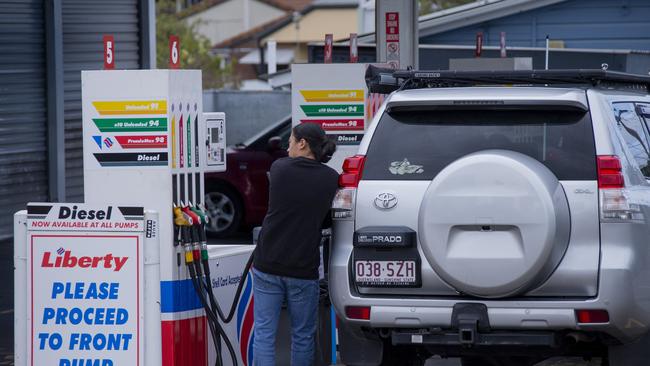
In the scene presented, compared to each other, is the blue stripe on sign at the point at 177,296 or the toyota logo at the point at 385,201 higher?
the toyota logo at the point at 385,201

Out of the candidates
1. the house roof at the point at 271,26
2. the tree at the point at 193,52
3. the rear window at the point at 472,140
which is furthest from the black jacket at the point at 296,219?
the house roof at the point at 271,26

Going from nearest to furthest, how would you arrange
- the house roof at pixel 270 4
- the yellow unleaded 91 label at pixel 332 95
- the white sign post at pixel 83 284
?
the white sign post at pixel 83 284 < the yellow unleaded 91 label at pixel 332 95 < the house roof at pixel 270 4

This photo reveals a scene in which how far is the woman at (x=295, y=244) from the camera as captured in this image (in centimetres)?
734

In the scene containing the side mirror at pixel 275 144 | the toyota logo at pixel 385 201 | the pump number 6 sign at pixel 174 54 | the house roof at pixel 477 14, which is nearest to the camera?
the toyota logo at pixel 385 201

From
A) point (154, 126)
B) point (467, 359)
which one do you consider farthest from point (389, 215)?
point (467, 359)

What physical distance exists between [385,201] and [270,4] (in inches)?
2622

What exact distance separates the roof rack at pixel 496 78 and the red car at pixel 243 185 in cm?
862

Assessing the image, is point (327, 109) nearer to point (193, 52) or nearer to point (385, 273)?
point (385, 273)

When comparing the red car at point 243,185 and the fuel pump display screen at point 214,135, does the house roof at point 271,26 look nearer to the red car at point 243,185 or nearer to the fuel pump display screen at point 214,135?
the red car at point 243,185

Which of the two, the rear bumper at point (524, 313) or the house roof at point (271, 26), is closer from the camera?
the rear bumper at point (524, 313)

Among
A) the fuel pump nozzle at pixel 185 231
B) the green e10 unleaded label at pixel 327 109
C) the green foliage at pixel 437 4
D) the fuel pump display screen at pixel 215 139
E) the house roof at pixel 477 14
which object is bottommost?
the fuel pump nozzle at pixel 185 231

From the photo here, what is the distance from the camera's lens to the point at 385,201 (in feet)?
23.0

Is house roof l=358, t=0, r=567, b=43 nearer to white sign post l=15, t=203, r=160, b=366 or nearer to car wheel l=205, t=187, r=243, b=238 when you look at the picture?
car wheel l=205, t=187, r=243, b=238

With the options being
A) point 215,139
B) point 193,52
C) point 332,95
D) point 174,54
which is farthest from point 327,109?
point 193,52
